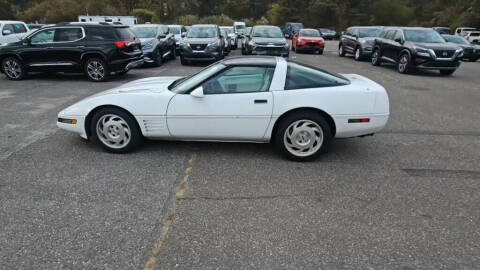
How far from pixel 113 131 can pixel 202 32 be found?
11.4 m

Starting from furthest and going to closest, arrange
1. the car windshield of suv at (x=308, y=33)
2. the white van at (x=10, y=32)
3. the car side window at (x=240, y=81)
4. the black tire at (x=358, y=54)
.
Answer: the car windshield of suv at (x=308, y=33)
the black tire at (x=358, y=54)
the white van at (x=10, y=32)
the car side window at (x=240, y=81)

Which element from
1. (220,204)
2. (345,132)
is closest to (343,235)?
(220,204)

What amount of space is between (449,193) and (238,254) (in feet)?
8.12

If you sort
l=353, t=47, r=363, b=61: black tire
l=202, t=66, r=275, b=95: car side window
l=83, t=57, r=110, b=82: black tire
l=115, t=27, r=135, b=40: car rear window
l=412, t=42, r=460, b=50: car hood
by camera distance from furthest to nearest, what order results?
l=353, t=47, r=363, b=61: black tire
l=412, t=42, r=460, b=50: car hood
l=115, t=27, r=135, b=40: car rear window
l=83, t=57, r=110, b=82: black tire
l=202, t=66, r=275, b=95: car side window

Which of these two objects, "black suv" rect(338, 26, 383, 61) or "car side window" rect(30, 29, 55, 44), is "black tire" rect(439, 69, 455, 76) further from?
"car side window" rect(30, 29, 55, 44)

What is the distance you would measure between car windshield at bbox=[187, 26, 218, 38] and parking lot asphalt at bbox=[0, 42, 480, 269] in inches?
406

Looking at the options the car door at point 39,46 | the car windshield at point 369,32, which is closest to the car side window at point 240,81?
the car door at point 39,46

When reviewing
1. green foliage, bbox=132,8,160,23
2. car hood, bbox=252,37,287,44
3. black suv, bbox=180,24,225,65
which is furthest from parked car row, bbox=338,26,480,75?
green foliage, bbox=132,8,160,23

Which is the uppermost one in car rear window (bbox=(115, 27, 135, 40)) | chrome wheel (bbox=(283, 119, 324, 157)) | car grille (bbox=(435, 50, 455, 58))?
car rear window (bbox=(115, 27, 135, 40))

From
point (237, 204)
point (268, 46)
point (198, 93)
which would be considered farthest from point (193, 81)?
point (268, 46)

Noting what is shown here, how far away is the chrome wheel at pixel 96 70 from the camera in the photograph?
10.1 meters

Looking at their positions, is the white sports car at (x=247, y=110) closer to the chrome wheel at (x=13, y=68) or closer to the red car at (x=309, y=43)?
the chrome wheel at (x=13, y=68)

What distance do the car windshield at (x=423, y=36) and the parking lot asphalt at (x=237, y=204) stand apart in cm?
870

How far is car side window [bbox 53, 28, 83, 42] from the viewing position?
1005cm
